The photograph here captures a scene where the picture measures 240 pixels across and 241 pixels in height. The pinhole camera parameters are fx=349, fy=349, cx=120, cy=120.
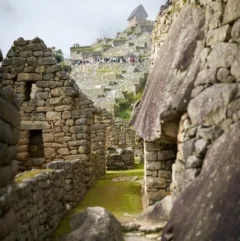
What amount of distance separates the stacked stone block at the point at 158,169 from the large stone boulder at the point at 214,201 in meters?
4.13

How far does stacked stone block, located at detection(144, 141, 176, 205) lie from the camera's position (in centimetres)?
933

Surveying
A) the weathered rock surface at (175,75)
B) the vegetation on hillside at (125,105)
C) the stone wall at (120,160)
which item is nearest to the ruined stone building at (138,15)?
the vegetation on hillside at (125,105)

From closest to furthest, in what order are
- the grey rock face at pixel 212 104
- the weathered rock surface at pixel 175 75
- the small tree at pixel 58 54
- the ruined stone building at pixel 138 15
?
the grey rock face at pixel 212 104 < the weathered rock surface at pixel 175 75 < the small tree at pixel 58 54 < the ruined stone building at pixel 138 15

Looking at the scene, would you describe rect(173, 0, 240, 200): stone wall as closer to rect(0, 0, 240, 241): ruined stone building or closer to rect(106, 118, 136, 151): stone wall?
rect(0, 0, 240, 241): ruined stone building

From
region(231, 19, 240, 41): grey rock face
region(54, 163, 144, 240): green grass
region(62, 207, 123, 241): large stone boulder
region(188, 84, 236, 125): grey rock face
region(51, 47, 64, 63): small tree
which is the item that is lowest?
region(54, 163, 144, 240): green grass

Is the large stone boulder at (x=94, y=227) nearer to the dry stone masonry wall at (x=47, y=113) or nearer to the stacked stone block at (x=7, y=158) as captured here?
the stacked stone block at (x=7, y=158)

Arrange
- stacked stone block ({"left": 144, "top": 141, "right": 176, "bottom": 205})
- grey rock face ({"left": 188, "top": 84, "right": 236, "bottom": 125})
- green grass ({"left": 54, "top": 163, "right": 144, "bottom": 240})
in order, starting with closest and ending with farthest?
grey rock face ({"left": 188, "top": 84, "right": 236, "bottom": 125}) < green grass ({"left": 54, "top": 163, "right": 144, "bottom": 240}) < stacked stone block ({"left": 144, "top": 141, "right": 176, "bottom": 205})

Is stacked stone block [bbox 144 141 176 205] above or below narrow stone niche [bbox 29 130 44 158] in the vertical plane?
below

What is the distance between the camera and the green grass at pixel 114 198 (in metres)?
8.87

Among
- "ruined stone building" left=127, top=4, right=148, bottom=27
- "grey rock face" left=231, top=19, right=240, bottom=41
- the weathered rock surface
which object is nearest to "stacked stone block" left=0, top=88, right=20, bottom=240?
the weathered rock surface

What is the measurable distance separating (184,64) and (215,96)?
1434 mm

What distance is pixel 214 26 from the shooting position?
614 cm

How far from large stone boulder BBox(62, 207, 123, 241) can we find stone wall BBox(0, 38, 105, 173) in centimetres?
456

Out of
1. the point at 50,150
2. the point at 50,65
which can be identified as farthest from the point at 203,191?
the point at 50,65
